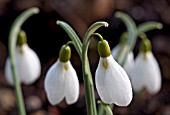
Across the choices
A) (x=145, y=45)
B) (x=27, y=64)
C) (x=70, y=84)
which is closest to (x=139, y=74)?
(x=145, y=45)

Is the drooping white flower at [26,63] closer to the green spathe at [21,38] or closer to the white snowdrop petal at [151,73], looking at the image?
the green spathe at [21,38]

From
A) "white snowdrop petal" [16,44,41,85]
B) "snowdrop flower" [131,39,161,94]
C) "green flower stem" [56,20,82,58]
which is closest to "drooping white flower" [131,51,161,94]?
"snowdrop flower" [131,39,161,94]

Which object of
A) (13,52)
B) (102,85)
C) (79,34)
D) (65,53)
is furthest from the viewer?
(79,34)

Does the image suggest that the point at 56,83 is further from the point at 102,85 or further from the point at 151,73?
the point at 151,73

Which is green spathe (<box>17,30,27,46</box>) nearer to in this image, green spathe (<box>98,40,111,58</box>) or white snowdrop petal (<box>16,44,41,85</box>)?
white snowdrop petal (<box>16,44,41,85</box>)

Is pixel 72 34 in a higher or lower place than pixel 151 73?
higher

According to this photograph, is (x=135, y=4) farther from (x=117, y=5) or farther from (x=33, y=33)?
(x=33, y=33)

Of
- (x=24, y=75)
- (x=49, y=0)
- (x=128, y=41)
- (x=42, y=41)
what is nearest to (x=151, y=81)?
(x=128, y=41)
